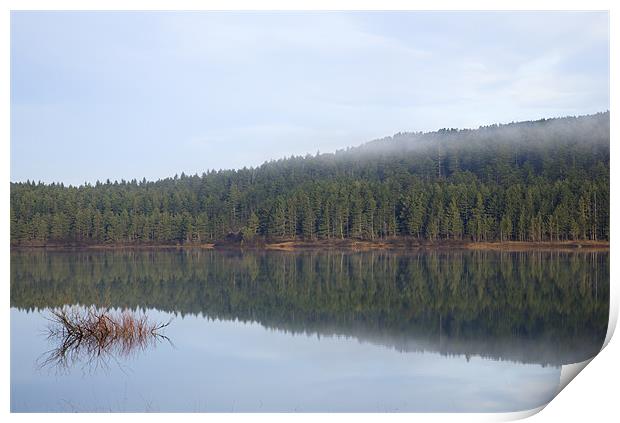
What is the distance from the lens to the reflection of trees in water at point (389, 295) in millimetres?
8094

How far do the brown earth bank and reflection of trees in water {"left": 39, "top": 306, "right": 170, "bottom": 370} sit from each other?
331cm

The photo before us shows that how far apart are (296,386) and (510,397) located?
1.77 m

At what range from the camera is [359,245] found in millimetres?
24641

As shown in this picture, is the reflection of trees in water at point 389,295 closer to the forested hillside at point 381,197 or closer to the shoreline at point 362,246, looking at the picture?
the shoreline at point 362,246

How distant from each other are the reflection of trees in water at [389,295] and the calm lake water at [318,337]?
0.11ft

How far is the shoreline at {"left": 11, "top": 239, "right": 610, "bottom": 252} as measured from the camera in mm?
9857

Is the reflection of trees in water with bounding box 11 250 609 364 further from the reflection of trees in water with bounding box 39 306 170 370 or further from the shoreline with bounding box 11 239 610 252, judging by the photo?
the reflection of trees in water with bounding box 39 306 170 370

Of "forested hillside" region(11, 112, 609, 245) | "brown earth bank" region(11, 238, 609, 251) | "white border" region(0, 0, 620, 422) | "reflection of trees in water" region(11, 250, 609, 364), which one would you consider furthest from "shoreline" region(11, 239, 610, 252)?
"white border" region(0, 0, 620, 422)
